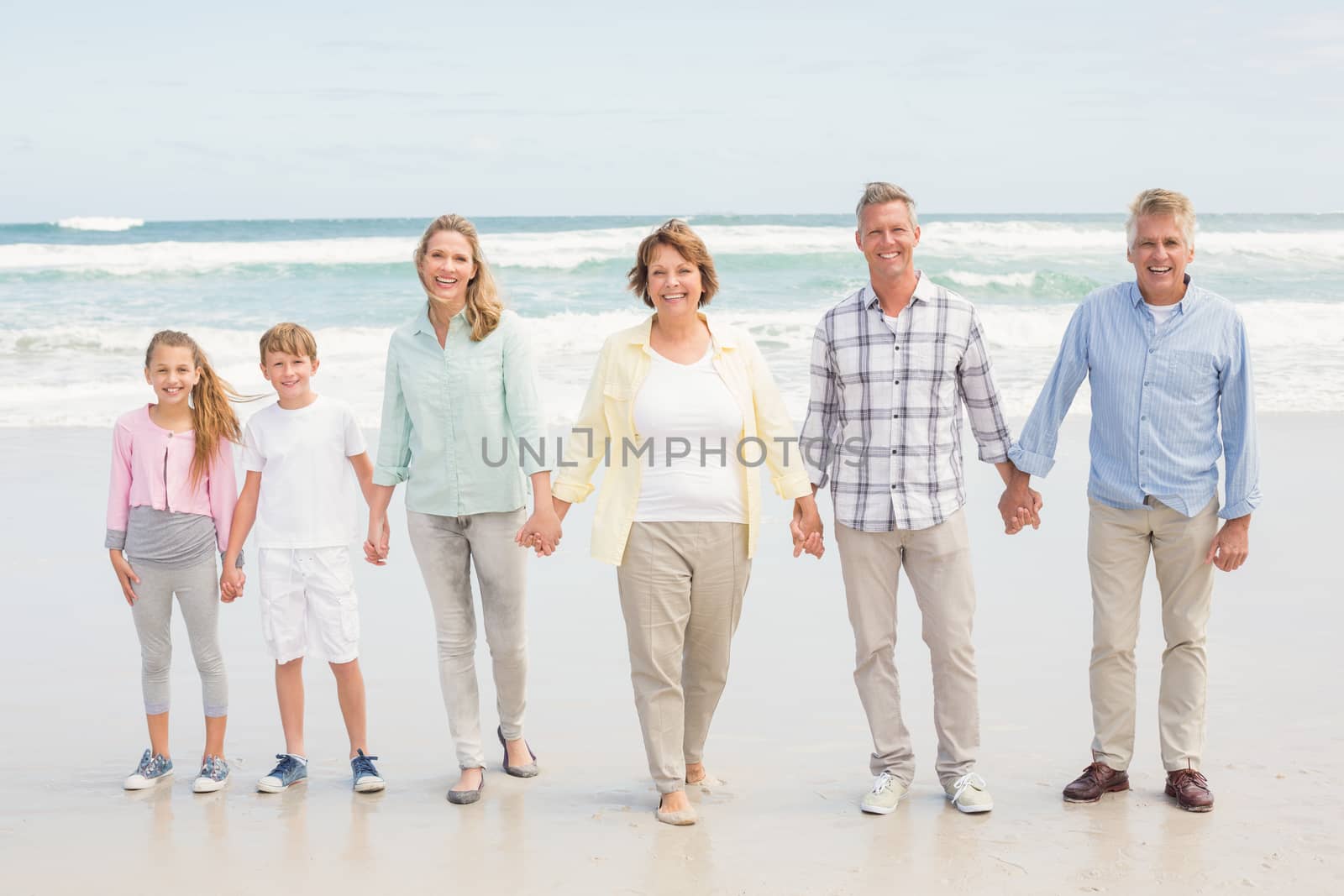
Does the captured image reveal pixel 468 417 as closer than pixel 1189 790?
No

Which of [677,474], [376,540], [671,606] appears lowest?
[671,606]

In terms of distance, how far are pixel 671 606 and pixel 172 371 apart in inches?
64.5

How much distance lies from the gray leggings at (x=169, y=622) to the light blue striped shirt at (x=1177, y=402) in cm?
248

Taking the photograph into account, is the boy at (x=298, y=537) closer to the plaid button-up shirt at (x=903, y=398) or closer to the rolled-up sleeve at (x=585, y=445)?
the rolled-up sleeve at (x=585, y=445)

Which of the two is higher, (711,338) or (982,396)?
(711,338)

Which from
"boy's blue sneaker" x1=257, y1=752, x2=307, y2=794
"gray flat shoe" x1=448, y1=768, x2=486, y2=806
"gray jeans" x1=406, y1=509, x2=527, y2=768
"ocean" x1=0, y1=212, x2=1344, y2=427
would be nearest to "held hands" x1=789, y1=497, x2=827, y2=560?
"gray jeans" x1=406, y1=509, x2=527, y2=768

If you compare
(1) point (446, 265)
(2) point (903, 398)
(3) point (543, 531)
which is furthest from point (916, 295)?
(1) point (446, 265)

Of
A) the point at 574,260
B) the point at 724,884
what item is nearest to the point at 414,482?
the point at 724,884

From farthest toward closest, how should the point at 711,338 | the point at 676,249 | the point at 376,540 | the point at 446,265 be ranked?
the point at 376,540
the point at 446,265
the point at 711,338
the point at 676,249

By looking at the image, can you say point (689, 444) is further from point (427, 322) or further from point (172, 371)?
point (172, 371)

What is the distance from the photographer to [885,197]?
11.0 feet

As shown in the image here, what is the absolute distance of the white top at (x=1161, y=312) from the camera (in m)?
3.43

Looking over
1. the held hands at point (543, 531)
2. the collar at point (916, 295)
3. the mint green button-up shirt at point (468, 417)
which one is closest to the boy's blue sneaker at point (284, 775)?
the mint green button-up shirt at point (468, 417)

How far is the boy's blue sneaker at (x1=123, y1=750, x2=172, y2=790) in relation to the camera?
11.8 ft
